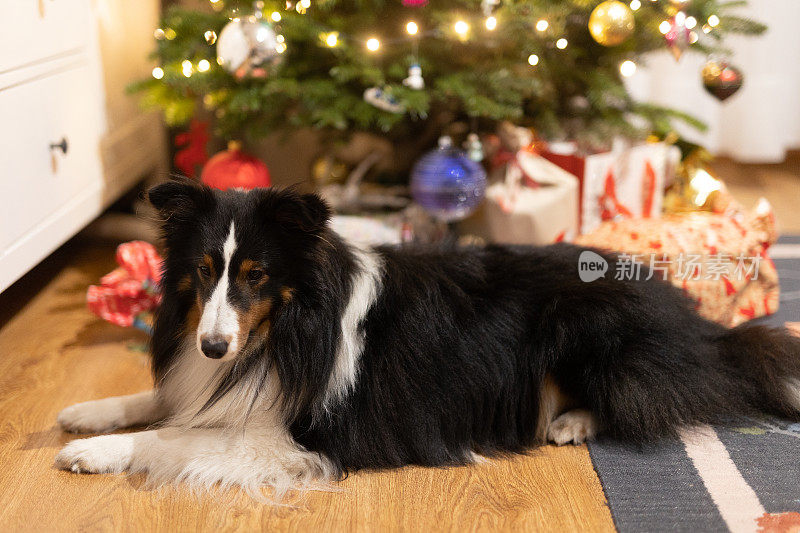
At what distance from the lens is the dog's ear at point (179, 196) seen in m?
1.84

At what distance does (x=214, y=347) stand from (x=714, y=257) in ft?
6.35

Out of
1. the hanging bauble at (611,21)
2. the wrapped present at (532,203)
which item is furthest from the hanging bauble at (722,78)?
the wrapped present at (532,203)

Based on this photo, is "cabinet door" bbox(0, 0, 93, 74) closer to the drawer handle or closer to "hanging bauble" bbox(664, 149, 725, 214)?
the drawer handle

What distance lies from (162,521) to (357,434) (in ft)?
1.66

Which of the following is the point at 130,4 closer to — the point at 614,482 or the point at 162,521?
the point at 162,521

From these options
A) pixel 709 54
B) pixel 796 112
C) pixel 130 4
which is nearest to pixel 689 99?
pixel 796 112

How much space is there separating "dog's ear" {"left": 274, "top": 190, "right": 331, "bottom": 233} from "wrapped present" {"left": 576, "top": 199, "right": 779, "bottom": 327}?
4.79ft

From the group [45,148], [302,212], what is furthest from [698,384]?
[45,148]

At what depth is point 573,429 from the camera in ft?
7.06

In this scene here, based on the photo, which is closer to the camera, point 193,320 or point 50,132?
point 193,320

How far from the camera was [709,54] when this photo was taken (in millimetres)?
3588

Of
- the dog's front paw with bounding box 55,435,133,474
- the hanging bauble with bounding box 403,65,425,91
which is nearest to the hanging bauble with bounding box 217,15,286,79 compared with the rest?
the hanging bauble with bounding box 403,65,425,91

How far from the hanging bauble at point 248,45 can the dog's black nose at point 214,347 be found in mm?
1602

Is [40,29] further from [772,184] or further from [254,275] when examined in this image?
[772,184]
